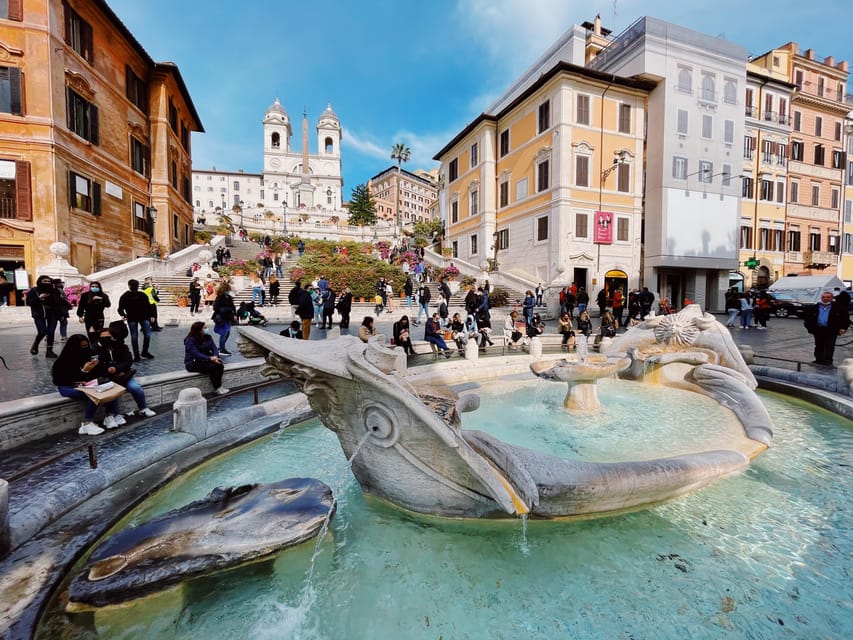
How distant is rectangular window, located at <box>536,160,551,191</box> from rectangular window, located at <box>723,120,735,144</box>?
12474 millimetres

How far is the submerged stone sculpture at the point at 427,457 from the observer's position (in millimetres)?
2668

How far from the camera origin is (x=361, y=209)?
214 feet

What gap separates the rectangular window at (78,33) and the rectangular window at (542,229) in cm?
2533

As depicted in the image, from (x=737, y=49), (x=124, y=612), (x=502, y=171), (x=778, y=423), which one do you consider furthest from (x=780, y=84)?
(x=124, y=612)

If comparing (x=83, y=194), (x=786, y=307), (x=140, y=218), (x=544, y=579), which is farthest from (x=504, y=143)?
(x=544, y=579)

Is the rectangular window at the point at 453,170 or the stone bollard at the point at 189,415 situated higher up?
the rectangular window at the point at 453,170

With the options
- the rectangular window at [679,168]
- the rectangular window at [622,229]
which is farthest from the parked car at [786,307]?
the rectangular window at [679,168]

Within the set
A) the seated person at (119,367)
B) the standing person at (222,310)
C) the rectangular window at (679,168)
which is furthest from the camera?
the rectangular window at (679,168)

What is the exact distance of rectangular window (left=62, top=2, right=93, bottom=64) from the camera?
18594 millimetres

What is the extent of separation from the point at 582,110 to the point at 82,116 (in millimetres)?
26550

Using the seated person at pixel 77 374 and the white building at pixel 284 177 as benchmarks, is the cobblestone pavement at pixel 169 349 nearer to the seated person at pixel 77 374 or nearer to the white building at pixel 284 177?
the seated person at pixel 77 374

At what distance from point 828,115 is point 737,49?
43.8ft

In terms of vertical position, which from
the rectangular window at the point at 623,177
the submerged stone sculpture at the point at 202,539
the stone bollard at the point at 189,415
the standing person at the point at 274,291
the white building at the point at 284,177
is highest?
the white building at the point at 284,177

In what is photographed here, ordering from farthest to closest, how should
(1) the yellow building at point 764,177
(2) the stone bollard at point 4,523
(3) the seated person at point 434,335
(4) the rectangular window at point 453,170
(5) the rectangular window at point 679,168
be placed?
(4) the rectangular window at point 453,170 → (1) the yellow building at point 764,177 → (5) the rectangular window at point 679,168 → (3) the seated person at point 434,335 → (2) the stone bollard at point 4,523
